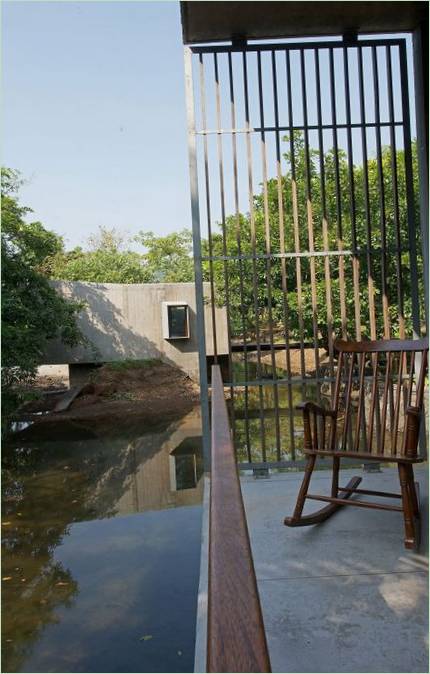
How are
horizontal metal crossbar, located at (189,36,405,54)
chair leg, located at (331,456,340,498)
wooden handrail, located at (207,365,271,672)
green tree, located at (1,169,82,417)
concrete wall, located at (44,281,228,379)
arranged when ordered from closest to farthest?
wooden handrail, located at (207,365,271,672) → chair leg, located at (331,456,340,498) → horizontal metal crossbar, located at (189,36,405,54) → green tree, located at (1,169,82,417) → concrete wall, located at (44,281,228,379)

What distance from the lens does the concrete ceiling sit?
2867 mm

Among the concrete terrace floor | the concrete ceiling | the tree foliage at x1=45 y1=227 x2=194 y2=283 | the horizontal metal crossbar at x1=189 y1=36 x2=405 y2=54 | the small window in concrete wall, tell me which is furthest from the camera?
the tree foliage at x1=45 y1=227 x2=194 y2=283

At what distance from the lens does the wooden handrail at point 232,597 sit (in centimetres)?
33

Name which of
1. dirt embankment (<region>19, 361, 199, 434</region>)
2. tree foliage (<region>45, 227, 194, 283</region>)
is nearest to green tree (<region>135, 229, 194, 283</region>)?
tree foliage (<region>45, 227, 194, 283</region>)

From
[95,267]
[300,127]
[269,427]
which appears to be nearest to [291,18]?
[300,127]

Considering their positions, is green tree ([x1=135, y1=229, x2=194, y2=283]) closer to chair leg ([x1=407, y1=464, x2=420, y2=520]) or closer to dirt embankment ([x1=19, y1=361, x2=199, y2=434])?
dirt embankment ([x1=19, y1=361, x2=199, y2=434])

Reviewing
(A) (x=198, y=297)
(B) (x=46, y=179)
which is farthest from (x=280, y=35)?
(B) (x=46, y=179)

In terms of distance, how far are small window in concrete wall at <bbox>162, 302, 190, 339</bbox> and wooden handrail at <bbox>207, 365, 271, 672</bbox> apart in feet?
37.8

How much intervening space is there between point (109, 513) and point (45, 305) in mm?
5473

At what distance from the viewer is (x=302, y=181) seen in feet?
26.3

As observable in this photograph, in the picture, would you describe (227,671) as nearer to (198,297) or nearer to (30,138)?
(198,297)

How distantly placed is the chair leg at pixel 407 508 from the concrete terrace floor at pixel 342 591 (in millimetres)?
44

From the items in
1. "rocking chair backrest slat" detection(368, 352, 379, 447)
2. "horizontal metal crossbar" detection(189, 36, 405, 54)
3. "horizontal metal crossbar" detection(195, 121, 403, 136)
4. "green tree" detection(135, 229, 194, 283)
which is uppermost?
"green tree" detection(135, 229, 194, 283)

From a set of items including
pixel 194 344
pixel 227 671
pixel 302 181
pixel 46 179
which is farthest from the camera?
pixel 46 179
